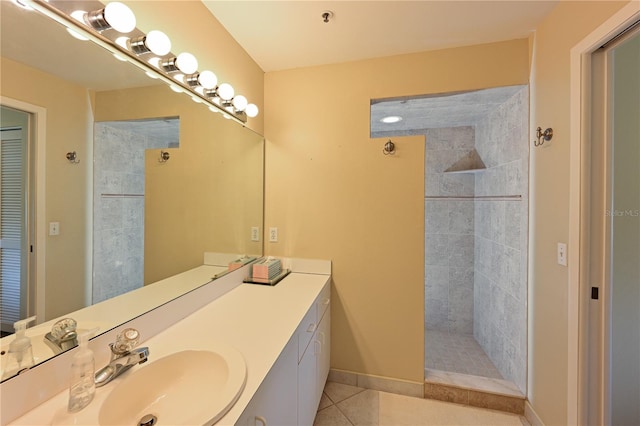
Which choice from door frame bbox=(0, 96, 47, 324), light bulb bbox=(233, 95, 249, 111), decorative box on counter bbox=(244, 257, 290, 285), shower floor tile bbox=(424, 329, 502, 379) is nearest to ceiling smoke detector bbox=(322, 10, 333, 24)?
light bulb bbox=(233, 95, 249, 111)

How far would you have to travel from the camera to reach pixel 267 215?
2.04 meters

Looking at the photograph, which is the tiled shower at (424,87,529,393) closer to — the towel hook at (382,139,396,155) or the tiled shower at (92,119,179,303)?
the towel hook at (382,139,396,155)

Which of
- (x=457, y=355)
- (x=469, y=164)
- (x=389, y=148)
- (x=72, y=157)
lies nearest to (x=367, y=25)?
(x=389, y=148)

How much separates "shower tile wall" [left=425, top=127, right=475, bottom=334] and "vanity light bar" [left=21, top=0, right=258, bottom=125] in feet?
7.68

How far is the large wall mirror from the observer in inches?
26.3

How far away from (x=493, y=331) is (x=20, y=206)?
299 cm

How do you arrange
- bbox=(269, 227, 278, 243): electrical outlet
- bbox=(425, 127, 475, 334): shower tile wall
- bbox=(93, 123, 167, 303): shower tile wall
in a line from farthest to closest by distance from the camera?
bbox=(425, 127, 475, 334): shower tile wall
bbox=(269, 227, 278, 243): electrical outlet
bbox=(93, 123, 167, 303): shower tile wall

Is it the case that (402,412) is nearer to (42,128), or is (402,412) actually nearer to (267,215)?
(267,215)

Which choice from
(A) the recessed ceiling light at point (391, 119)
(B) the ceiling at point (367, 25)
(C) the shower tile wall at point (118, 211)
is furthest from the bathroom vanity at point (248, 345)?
(A) the recessed ceiling light at point (391, 119)

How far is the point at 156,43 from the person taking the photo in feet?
3.14

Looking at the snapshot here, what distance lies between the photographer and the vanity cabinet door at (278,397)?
0.76 m

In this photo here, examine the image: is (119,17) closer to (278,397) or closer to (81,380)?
(81,380)

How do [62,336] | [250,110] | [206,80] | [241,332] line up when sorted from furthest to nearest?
1. [250,110]
2. [206,80]
3. [241,332]
4. [62,336]

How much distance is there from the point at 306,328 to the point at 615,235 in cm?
164
